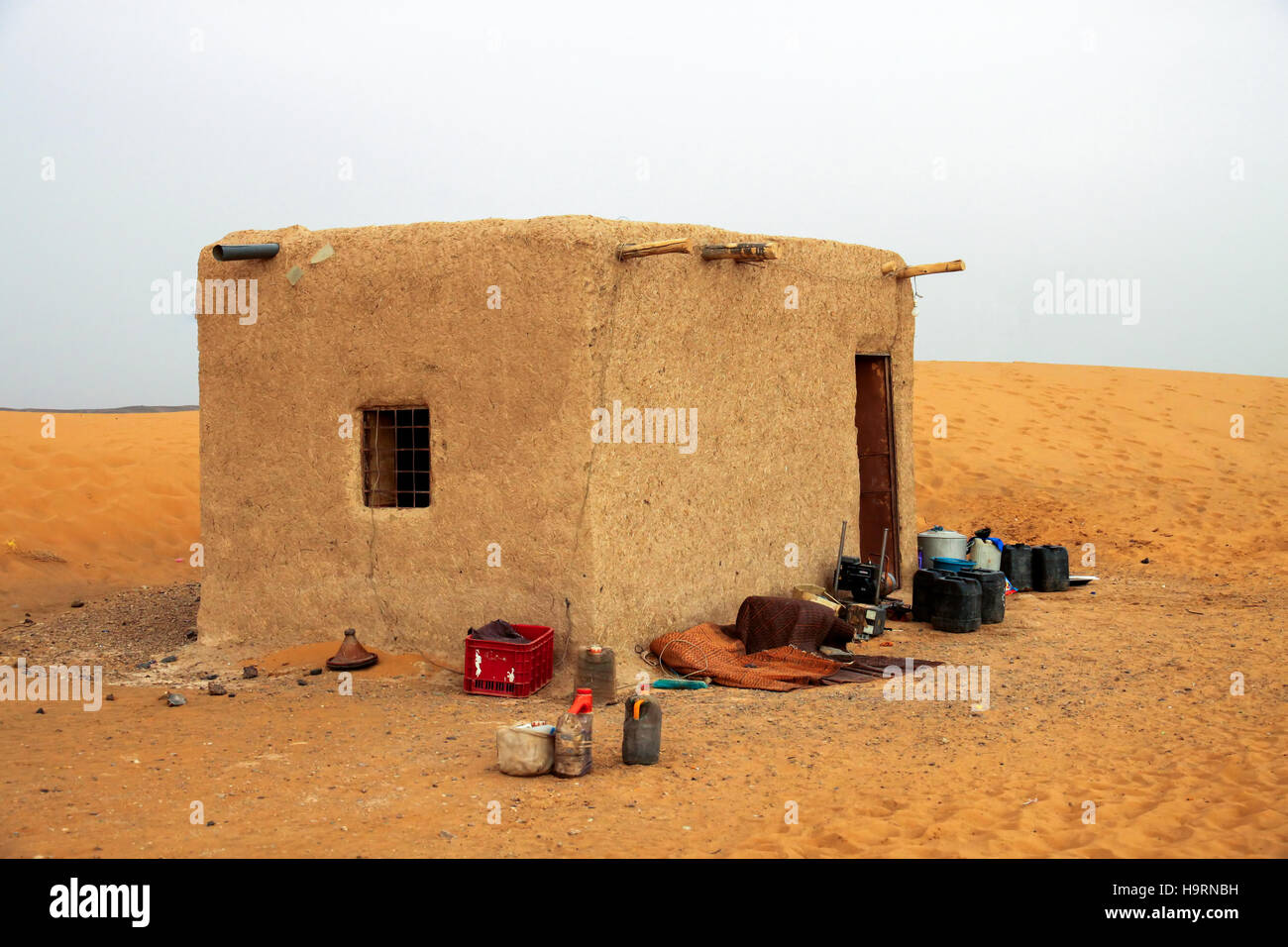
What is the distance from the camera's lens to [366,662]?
275 inches

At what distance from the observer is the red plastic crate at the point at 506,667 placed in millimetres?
6336

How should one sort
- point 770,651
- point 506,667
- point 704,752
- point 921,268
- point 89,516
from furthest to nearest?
point 89,516 → point 921,268 → point 770,651 → point 506,667 → point 704,752

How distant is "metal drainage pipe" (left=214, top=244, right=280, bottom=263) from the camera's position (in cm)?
719

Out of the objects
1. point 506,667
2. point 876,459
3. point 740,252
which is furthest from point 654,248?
point 876,459

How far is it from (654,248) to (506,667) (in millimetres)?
2975

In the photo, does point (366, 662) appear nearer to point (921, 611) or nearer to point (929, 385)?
point (921, 611)

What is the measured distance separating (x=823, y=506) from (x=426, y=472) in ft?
11.9

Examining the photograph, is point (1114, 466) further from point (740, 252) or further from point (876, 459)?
point (740, 252)

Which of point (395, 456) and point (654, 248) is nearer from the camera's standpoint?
Result: point (654, 248)

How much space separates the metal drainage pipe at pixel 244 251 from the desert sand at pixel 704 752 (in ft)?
9.84

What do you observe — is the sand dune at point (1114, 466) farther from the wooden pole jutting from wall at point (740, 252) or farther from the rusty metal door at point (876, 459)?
the wooden pole jutting from wall at point (740, 252)

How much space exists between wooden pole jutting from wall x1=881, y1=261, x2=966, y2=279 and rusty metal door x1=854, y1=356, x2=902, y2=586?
0.88m

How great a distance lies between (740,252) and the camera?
22.3 feet

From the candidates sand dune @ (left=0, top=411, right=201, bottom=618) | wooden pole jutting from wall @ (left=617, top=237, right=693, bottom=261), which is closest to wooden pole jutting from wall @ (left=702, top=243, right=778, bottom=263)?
wooden pole jutting from wall @ (left=617, top=237, right=693, bottom=261)
